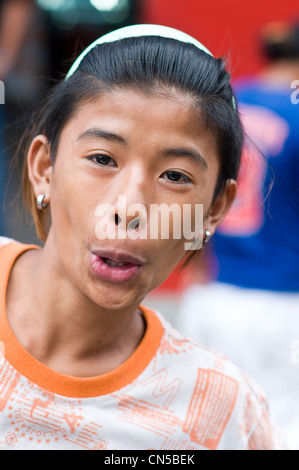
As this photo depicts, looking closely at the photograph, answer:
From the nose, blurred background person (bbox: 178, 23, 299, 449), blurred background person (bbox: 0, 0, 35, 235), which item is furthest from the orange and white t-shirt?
blurred background person (bbox: 0, 0, 35, 235)

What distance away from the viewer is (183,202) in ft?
5.81

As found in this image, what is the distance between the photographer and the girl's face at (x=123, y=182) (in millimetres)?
1654

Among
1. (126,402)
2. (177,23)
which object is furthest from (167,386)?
(177,23)

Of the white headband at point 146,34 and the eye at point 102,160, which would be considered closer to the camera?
the eye at point 102,160

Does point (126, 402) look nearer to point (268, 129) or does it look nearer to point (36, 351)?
point (36, 351)

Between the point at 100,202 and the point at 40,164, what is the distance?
13.2 inches

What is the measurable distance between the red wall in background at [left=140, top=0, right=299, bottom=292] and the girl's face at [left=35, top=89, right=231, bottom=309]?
3.58m

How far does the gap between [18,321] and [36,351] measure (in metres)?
0.09

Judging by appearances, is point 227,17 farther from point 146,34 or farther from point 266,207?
point 146,34

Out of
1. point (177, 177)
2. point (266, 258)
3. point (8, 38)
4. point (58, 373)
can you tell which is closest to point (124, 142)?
point (177, 177)

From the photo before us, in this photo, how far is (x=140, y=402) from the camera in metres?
1.91

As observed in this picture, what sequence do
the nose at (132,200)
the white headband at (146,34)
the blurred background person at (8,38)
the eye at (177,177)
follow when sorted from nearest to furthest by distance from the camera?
the nose at (132,200) < the eye at (177,177) < the white headband at (146,34) < the blurred background person at (8,38)

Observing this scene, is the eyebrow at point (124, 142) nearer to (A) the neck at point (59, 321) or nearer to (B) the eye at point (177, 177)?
(B) the eye at point (177, 177)

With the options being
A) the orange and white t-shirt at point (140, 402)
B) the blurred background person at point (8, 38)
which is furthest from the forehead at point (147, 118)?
the blurred background person at point (8, 38)
